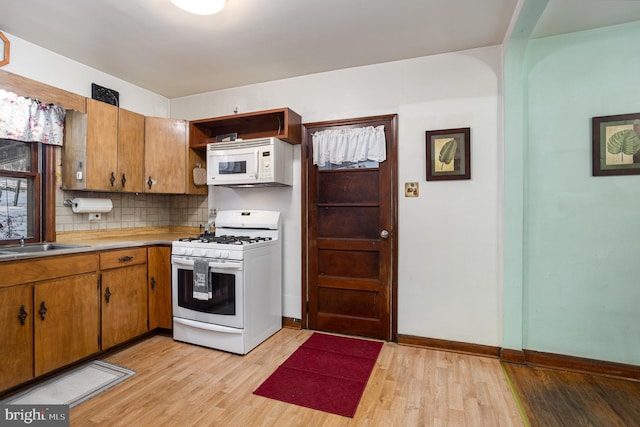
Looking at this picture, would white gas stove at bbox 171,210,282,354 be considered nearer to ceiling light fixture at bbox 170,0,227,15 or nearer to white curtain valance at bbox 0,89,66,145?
white curtain valance at bbox 0,89,66,145

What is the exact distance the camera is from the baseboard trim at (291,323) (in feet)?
10.2

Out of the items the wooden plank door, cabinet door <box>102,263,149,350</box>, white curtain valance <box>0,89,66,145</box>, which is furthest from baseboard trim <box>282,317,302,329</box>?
white curtain valance <box>0,89,66,145</box>

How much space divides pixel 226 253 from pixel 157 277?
865 millimetres

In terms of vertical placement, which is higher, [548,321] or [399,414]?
[548,321]

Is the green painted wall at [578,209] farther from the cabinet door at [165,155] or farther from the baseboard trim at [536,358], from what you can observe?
the cabinet door at [165,155]

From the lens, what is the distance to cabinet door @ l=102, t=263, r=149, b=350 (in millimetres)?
2469

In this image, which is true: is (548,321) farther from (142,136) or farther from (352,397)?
(142,136)

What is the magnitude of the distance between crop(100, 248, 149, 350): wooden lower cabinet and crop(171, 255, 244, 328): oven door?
0.29m

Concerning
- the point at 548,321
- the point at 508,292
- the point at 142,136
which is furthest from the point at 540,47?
the point at 142,136

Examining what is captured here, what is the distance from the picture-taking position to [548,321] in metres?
2.42

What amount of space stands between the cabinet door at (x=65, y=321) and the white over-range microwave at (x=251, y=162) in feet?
4.44

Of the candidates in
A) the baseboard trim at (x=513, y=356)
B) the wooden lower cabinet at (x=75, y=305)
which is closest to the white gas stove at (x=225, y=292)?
the wooden lower cabinet at (x=75, y=305)

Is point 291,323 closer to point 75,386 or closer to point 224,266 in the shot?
point 224,266

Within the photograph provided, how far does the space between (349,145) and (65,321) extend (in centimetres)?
261
